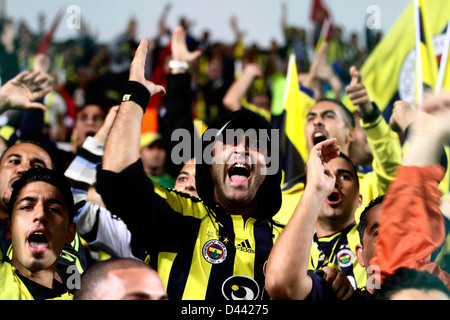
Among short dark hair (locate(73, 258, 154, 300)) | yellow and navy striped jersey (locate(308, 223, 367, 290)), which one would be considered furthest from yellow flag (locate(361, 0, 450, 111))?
short dark hair (locate(73, 258, 154, 300))

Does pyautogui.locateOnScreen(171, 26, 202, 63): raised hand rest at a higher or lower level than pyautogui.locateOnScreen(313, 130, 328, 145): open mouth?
higher

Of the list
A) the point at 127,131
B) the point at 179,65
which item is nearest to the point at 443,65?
the point at 179,65

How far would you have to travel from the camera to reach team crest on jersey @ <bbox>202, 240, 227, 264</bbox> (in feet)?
8.80

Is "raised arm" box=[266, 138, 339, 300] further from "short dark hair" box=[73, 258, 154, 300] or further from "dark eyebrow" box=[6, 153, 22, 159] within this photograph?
"dark eyebrow" box=[6, 153, 22, 159]

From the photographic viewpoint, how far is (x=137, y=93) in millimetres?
2553

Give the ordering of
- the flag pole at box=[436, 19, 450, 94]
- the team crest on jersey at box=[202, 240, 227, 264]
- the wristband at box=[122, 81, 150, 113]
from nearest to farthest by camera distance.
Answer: the wristband at box=[122, 81, 150, 113] < the team crest on jersey at box=[202, 240, 227, 264] < the flag pole at box=[436, 19, 450, 94]

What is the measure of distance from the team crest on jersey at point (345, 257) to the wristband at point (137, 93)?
55.2 inches

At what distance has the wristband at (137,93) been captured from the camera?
8.33 ft

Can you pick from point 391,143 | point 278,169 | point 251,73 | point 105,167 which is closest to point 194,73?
point 251,73

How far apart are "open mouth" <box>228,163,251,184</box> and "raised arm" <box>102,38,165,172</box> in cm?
61

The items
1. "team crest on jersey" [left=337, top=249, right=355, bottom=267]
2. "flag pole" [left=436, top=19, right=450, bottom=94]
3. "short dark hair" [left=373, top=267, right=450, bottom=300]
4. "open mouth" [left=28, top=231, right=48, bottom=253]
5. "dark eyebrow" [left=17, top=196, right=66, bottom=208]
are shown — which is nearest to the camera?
"short dark hair" [left=373, top=267, right=450, bottom=300]

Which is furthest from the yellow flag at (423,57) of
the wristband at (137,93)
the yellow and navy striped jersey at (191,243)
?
the wristband at (137,93)

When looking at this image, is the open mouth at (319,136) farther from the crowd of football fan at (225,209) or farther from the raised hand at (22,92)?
the raised hand at (22,92)

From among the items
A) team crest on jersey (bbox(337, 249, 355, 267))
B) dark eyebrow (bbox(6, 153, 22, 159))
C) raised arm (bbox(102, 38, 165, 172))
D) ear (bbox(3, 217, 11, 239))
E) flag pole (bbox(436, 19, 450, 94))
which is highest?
raised arm (bbox(102, 38, 165, 172))
